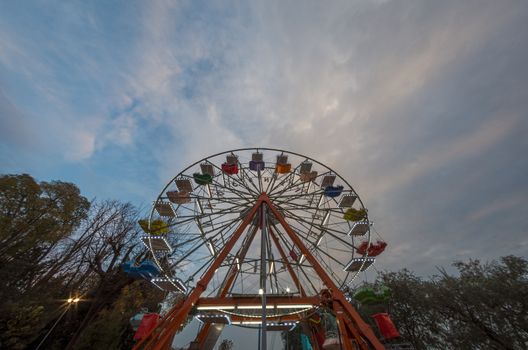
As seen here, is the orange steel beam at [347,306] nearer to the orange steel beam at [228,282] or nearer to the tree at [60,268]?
the orange steel beam at [228,282]

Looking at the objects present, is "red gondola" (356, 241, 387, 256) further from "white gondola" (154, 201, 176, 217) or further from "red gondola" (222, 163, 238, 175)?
"white gondola" (154, 201, 176, 217)

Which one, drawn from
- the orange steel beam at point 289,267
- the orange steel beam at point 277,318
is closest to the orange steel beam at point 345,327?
the orange steel beam at point 289,267

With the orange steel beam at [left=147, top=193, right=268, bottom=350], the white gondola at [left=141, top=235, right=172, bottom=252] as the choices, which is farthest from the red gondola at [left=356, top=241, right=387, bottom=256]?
the white gondola at [left=141, top=235, right=172, bottom=252]

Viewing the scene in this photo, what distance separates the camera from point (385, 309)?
21578mm

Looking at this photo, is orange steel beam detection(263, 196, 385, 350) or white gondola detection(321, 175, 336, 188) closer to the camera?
orange steel beam detection(263, 196, 385, 350)

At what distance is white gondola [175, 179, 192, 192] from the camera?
14.3 metres

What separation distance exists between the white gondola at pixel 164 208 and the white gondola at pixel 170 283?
153 inches

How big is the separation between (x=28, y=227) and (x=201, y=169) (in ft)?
34.3

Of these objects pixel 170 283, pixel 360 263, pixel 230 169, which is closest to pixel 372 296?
pixel 360 263

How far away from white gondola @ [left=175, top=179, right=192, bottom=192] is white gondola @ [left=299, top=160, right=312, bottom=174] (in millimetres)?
7221

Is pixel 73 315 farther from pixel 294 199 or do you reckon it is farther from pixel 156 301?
pixel 294 199

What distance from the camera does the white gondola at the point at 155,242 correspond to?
38.1 ft

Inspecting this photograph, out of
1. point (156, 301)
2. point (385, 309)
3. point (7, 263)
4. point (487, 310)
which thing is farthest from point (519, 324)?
point (7, 263)

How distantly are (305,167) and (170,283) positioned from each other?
10165mm
